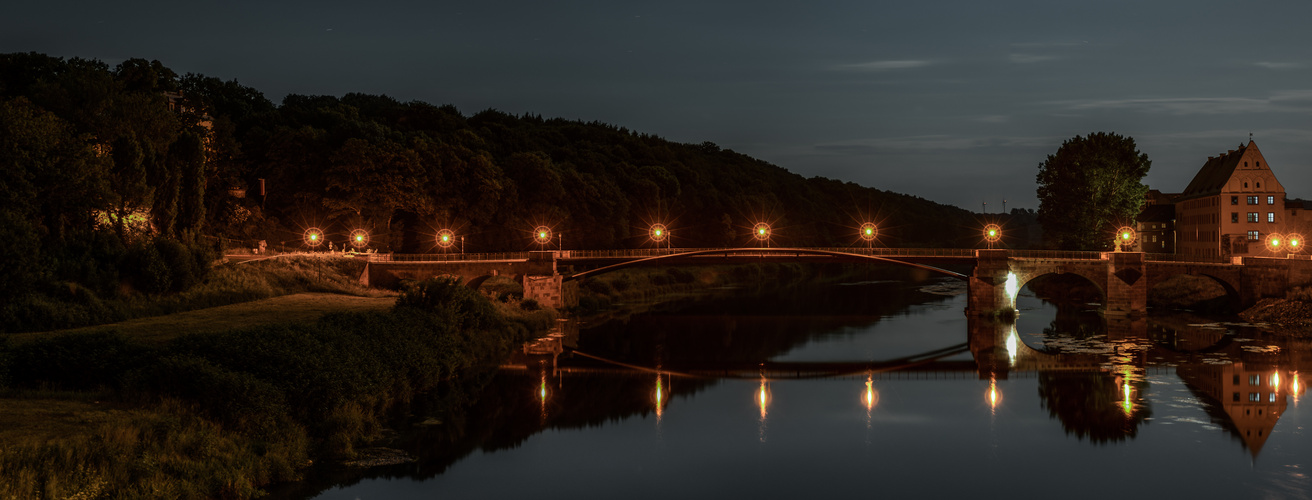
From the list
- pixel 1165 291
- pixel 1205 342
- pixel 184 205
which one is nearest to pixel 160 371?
pixel 184 205

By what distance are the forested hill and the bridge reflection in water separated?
23289 millimetres

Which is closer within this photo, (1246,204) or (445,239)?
(445,239)

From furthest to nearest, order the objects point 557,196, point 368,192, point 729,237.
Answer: point 729,237, point 557,196, point 368,192

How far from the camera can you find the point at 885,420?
4084 cm

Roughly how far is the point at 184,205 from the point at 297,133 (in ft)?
84.2

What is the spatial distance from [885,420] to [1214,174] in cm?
8025

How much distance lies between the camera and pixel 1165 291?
82.4m

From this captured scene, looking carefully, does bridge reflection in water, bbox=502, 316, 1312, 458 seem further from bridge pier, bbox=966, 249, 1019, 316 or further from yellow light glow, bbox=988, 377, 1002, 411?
bridge pier, bbox=966, 249, 1019, 316

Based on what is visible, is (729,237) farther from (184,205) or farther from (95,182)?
(95,182)

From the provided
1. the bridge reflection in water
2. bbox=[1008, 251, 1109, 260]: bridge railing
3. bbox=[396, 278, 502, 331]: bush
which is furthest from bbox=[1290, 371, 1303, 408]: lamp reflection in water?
bbox=[396, 278, 502, 331]: bush

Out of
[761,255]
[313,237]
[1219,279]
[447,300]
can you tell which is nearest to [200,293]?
[447,300]

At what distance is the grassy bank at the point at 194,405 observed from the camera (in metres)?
25.0

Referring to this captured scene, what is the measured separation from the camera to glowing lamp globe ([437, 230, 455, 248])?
260 feet

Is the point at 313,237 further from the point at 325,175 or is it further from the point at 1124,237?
the point at 1124,237
